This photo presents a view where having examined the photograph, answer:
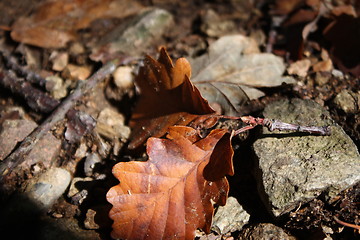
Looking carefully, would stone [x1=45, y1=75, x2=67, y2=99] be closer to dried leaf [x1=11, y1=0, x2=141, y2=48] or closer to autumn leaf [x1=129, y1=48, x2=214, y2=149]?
dried leaf [x1=11, y1=0, x2=141, y2=48]

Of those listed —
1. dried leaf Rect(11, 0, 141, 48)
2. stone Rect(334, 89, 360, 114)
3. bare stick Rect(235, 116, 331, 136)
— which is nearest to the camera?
bare stick Rect(235, 116, 331, 136)

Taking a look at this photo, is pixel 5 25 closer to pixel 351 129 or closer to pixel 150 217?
pixel 150 217

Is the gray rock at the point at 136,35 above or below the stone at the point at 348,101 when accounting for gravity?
above

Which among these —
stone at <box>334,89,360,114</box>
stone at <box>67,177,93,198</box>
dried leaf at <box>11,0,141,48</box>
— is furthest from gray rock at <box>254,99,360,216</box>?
dried leaf at <box>11,0,141,48</box>

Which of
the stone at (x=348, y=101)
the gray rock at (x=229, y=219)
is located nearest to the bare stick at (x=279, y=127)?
the stone at (x=348, y=101)

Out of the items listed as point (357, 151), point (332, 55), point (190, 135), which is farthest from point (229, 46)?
point (357, 151)

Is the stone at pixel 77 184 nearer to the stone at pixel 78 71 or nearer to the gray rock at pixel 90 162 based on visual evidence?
the gray rock at pixel 90 162
